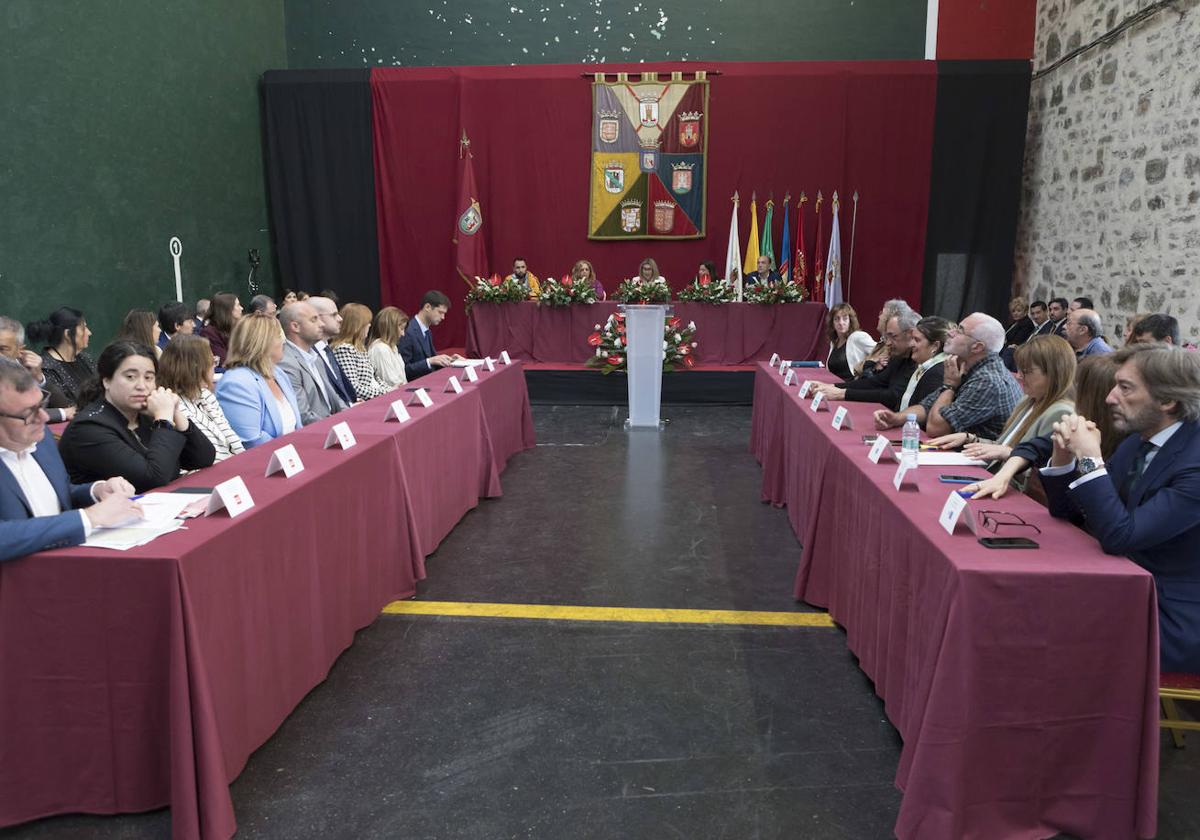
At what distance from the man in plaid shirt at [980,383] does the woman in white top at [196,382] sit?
2.85 m

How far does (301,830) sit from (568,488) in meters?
3.34

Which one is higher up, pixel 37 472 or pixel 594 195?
pixel 594 195

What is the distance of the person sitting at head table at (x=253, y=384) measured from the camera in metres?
3.43

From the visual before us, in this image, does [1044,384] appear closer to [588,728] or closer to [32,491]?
[588,728]

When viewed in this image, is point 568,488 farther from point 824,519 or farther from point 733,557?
point 824,519

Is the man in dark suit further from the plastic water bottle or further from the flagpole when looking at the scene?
the flagpole

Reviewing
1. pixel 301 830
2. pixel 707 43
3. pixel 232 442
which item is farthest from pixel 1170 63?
pixel 301 830

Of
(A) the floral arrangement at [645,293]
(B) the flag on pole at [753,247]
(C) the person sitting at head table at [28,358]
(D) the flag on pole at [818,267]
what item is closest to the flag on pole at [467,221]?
(A) the floral arrangement at [645,293]

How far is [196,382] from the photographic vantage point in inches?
124

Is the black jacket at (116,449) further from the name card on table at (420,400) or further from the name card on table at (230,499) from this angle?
the name card on table at (420,400)

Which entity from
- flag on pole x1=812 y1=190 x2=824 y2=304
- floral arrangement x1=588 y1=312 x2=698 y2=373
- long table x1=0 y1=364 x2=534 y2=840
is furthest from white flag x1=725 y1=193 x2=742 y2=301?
long table x1=0 y1=364 x2=534 y2=840

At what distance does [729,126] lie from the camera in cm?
1053

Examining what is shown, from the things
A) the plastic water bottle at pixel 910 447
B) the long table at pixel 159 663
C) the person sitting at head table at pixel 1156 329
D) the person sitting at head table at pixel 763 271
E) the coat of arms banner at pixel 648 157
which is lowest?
the long table at pixel 159 663

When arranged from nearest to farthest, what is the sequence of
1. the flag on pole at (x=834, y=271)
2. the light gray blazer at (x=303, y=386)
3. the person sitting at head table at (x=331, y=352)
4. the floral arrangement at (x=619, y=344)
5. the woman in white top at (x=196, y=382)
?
the woman in white top at (x=196, y=382), the light gray blazer at (x=303, y=386), the person sitting at head table at (x=331, y=352), the floral arrangement at (x=619, y=344), the flag on pole at (x=834, y=271)
